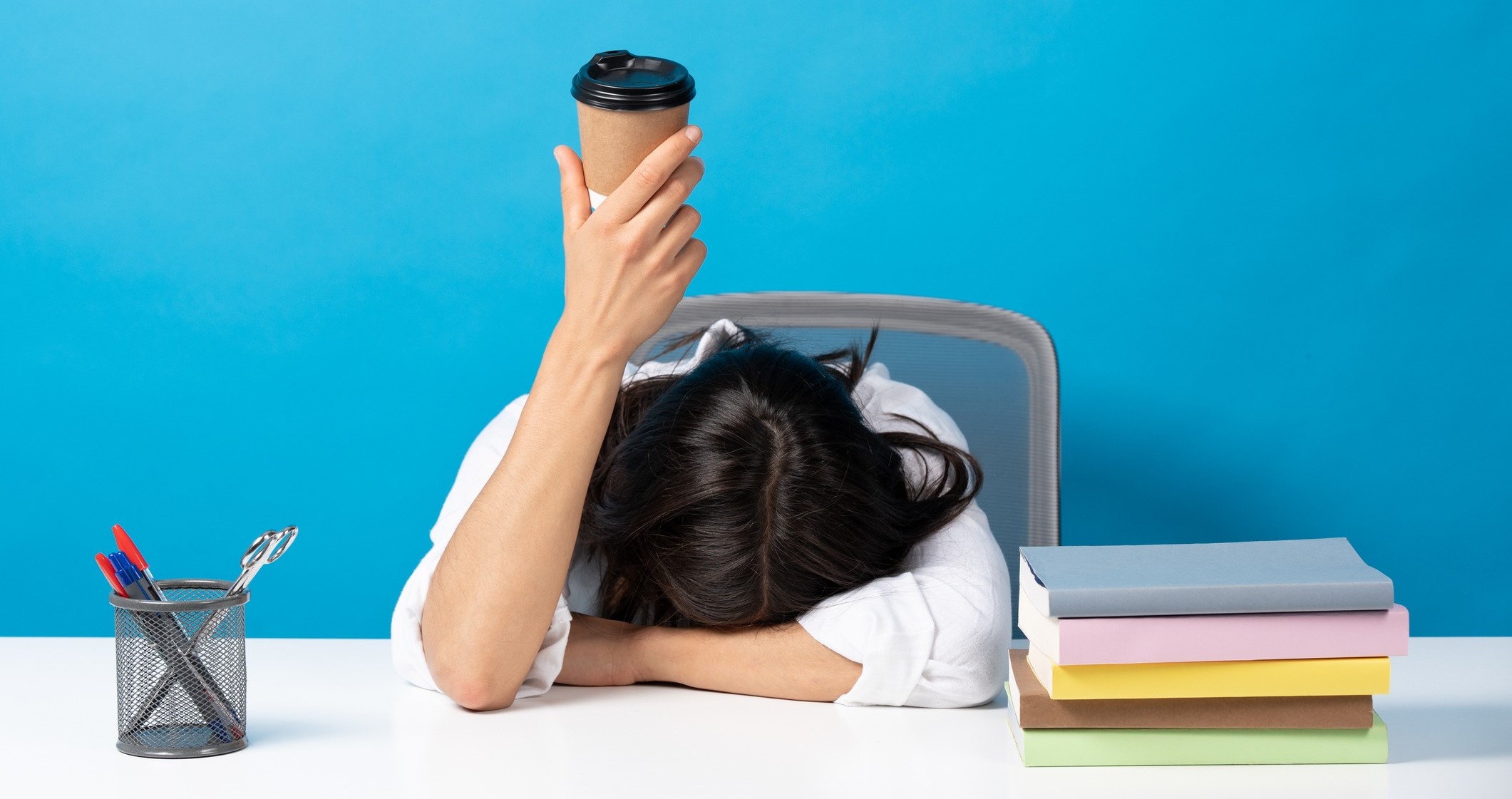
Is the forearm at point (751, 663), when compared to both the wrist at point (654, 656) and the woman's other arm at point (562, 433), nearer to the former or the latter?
the wrist at point (654, 656)

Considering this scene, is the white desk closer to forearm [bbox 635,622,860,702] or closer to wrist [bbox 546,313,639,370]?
forearm [bbox 635,622,860,702]

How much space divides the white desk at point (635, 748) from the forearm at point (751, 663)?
0.04 feet

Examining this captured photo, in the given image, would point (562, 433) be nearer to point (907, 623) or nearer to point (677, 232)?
point (677, 232)

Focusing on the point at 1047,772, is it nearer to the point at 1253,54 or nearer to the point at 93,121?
the point at 1253,54

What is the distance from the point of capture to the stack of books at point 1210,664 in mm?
Result: 772

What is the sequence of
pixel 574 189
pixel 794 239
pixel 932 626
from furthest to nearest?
pixel 794 239, pixel 932 626, pixel 574 189

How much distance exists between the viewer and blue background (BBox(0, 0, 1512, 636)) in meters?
2.05

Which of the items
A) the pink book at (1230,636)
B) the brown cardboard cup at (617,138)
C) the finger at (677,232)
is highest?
the brown cardboard cup at (617,138)

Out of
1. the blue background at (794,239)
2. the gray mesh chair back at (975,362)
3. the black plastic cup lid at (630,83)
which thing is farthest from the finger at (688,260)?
the blue background at (794,239)

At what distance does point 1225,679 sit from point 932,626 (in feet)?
0.86

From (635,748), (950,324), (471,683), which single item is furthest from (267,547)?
(950,324)

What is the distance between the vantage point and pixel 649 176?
836 mm

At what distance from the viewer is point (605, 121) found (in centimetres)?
81

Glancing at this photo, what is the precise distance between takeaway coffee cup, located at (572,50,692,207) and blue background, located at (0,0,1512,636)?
1275 millimetres
